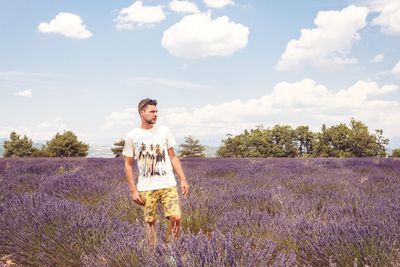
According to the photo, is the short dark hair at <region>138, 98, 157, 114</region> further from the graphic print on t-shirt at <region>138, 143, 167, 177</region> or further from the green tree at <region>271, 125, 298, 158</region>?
the green tree at <region>271, 125, 298, 158</region>

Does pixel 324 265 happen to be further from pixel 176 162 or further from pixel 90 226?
pixel 90 226

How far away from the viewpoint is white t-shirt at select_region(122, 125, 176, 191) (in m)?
3.48

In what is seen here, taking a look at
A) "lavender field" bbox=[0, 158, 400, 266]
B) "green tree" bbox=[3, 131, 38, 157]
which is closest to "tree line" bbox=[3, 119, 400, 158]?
"green tree" bbox=[3, 131, 38, 157]

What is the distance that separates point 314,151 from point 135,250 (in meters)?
49.1

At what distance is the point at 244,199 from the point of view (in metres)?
4.92

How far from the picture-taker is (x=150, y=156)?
350 centimetres

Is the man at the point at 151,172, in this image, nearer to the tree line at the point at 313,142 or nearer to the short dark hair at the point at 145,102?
the short dark hair at the point at 145,102

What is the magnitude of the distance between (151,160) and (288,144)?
49921mm

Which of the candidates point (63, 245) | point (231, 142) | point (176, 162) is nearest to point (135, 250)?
point (63, 245)

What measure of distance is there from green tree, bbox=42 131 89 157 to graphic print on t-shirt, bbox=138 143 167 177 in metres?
42.9

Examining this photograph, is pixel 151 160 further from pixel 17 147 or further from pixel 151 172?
pixel 17 147

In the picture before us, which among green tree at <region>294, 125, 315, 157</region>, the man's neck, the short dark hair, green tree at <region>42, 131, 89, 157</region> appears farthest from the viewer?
green tree at <region>294, 125, 315, 157</region>

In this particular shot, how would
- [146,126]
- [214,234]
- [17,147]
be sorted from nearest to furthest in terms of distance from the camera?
[214,234]
[146,126]
[17,147]

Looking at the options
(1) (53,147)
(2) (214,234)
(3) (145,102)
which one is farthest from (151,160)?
(1) (53,147)
